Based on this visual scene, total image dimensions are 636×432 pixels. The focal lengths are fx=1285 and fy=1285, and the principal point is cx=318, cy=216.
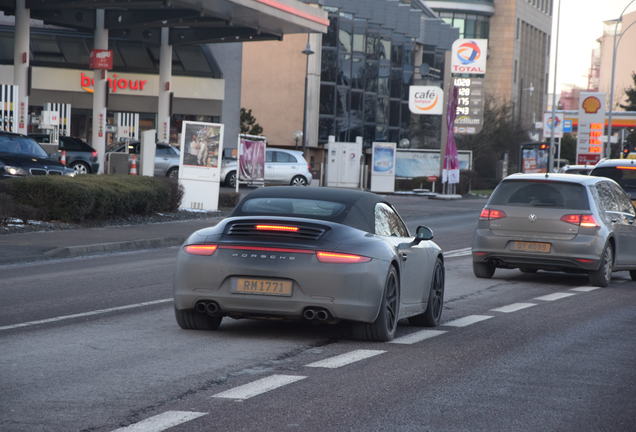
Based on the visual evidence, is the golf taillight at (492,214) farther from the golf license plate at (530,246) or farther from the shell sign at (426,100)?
the shell sign at (426,100)

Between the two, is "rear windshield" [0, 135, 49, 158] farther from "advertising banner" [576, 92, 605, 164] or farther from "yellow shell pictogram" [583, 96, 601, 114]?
"yellow shell pictogram" [583, 96, 601, 114]

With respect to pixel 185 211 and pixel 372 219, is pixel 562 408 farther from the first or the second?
pixel 185 211

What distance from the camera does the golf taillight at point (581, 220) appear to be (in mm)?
17375

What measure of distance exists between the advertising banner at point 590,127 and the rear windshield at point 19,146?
137 ft

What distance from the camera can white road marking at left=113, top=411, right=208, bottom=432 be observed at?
6516mm

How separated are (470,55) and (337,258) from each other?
203 ft

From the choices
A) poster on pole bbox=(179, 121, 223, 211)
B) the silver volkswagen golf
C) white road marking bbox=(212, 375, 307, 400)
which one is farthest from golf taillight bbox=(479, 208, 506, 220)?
poster on pole bbox=(179, 121, 223, 211)

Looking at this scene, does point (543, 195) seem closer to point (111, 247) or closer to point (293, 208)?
point (111, 247)

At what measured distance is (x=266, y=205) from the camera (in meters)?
10.7

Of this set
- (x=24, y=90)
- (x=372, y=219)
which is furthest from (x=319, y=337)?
(x=24, y=90)

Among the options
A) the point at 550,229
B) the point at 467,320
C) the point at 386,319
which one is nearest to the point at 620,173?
the point at 550,229

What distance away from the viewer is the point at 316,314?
393 inches

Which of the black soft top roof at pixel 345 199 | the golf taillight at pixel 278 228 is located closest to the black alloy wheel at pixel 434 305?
the black soft top roof at pixel 345 199

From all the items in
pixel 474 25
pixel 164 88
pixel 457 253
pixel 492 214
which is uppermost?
pixel 474 25
